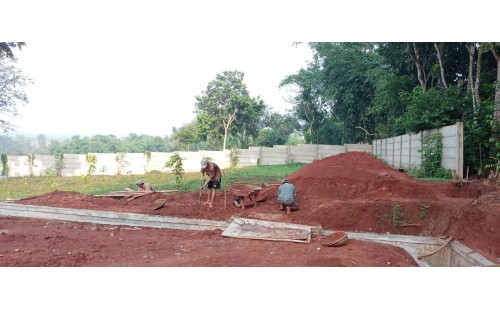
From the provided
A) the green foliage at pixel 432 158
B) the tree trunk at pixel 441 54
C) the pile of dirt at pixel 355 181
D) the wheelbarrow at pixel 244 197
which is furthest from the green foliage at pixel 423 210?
the tree trunk at pixel 441 54

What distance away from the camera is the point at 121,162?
1099 cm

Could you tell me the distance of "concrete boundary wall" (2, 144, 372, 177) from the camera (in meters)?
8.73

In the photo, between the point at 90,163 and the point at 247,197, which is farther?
the point at 90,163

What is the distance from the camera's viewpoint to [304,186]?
7.55 meters

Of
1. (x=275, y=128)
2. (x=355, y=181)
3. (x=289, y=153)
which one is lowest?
(x=355, y=181)

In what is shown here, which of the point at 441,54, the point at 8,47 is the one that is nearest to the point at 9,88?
the point at 8,47

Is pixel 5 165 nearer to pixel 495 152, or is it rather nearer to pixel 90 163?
pixel 90 163

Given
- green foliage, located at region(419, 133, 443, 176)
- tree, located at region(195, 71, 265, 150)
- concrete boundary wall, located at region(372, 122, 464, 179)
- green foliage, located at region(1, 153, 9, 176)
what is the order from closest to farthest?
concrete boundary wall, located at region(372, 122, 464, 179) < green foliage, located at region(1, 153, 9, 176) < green foliage, located at region(419, 133, 443, 176) < tree, located at region(195, 71, 265, 150)

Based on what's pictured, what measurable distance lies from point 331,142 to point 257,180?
30.6 feet

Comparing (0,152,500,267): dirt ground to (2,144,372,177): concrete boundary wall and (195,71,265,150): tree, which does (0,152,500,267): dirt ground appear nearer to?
(2,144,372,177): concrete boundary wall

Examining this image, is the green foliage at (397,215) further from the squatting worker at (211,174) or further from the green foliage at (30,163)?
the green foliage at (30,163)

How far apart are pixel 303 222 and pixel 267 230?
832 mm

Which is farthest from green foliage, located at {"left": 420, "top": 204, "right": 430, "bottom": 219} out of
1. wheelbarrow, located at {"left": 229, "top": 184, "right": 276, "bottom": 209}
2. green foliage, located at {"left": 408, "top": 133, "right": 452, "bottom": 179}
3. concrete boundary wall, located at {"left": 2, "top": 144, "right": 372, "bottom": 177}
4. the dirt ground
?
concrete boundary wall, located at {"left": 2, "top": 144, "right": 372, "bottom": 177}

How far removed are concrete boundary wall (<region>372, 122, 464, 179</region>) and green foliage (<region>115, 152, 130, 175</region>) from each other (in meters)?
8.21
